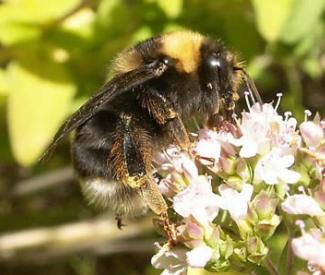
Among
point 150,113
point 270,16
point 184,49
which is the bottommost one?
point 150,113

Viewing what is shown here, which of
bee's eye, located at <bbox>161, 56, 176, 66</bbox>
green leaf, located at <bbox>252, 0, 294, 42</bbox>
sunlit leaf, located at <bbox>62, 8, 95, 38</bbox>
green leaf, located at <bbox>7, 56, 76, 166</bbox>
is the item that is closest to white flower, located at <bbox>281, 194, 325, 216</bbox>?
bee's eye, located at <bbox>161, 56, 176, 66</bbox>

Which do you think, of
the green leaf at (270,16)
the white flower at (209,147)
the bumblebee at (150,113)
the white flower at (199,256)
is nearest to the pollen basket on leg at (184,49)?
the bumblebee at (150,113)

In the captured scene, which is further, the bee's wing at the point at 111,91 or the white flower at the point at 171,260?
the white flower at the point at 171,260

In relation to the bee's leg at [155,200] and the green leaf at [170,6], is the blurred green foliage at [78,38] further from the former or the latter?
the bee's leg at [155,200]

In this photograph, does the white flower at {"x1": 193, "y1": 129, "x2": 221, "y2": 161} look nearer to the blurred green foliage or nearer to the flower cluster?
the flower cluster

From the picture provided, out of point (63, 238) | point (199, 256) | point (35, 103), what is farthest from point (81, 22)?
point (199, 256)

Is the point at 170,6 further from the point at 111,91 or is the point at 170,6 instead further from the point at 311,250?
the point at 311,250
